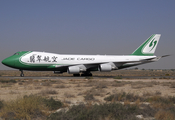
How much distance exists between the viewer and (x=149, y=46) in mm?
37688

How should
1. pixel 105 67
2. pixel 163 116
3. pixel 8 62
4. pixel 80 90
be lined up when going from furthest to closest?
pixel 105 67 → pixel 8 62 → pixel 80 90 → pixel 163 116

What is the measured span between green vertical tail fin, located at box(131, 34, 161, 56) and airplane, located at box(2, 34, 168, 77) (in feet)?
1.26

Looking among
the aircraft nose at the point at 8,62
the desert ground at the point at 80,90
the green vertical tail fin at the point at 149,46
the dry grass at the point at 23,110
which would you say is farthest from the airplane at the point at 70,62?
the dry grass at the point at 23,110

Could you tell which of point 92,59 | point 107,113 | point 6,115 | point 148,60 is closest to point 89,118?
point 107,113

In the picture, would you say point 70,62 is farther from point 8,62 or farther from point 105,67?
point 8,62

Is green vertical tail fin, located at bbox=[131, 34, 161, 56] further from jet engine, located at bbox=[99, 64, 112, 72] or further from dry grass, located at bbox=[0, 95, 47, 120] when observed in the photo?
dry grass, located at bbox=[0, 95, 47, 120]

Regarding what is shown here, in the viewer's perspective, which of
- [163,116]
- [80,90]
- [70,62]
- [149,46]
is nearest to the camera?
[163,116]

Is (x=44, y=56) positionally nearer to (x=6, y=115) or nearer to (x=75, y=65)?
(x=75, y=65)

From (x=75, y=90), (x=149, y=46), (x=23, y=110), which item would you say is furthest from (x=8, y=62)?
(x=23, y=110)

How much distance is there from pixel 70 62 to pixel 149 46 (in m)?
15.5

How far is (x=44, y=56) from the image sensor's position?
3222 cm

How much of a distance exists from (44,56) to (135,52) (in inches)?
677

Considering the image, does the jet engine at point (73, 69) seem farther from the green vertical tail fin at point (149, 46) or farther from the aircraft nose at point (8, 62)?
the green vertical tail fin at point (149, 46)

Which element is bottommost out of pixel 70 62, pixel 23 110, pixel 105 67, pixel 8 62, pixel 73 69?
pixel 23 110
